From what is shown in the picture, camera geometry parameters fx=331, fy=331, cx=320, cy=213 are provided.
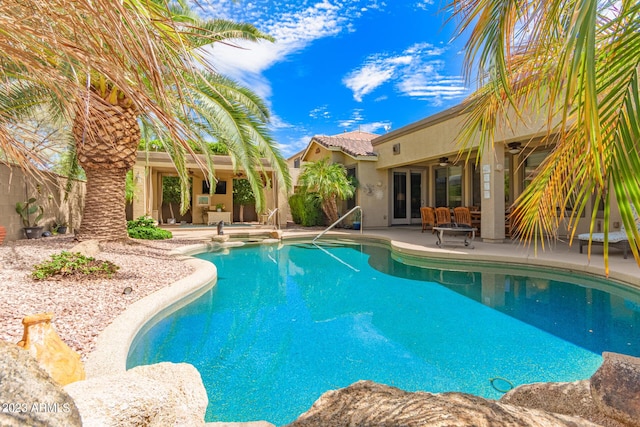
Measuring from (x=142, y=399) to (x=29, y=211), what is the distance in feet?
42.2

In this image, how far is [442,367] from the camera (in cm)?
416

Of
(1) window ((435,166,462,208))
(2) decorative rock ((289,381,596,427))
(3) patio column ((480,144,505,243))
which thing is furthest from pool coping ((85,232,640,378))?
(1) window ((435,166,462,208))

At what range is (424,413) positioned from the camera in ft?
5.42

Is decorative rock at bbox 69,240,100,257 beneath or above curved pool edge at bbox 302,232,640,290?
above

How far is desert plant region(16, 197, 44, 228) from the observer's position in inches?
436

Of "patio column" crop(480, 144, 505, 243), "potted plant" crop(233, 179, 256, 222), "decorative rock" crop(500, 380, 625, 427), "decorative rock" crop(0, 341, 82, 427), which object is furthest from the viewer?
"potted plant" crop(233, 179, 256, 222)

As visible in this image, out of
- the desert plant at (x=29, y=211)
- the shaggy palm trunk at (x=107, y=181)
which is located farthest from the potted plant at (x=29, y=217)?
the shaggy palm trunk at (x=107, y=181)

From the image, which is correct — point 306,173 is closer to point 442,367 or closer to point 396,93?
point 396,93

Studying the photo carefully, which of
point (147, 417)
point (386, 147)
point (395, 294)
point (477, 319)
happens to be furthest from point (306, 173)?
point (147, 417)

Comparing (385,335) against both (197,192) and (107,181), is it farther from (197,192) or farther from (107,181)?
(197,192)

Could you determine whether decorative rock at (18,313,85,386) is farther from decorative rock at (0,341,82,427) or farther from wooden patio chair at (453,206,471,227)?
wooden patio chair at (453,206,471,227)

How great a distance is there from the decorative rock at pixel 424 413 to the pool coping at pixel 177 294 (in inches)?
95.8

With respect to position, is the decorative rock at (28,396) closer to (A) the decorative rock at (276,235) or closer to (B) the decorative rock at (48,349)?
(B) the decorative rock at (48,349)

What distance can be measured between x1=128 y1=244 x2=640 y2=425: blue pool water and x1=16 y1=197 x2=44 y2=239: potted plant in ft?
25.4
